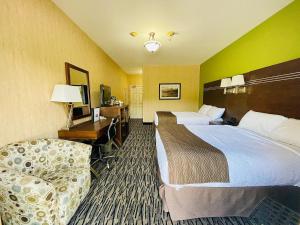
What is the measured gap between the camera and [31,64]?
5.89ft

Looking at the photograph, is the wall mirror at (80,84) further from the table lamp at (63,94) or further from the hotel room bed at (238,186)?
the hotel room bed at (238,186)

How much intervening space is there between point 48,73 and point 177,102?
204 inches

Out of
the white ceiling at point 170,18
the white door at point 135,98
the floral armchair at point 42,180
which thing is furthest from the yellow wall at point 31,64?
the white door at point 135,98

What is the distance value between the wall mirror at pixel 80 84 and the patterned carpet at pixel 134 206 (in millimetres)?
1285

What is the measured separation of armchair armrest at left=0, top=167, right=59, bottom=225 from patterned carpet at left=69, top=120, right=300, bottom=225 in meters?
0.49

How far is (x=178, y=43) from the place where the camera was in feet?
12.2

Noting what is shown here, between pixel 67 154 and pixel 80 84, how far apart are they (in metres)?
1.64

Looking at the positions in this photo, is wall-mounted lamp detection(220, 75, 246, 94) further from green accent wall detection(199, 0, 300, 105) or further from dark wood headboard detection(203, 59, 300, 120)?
green accent wall detection(199, 0, 300, 105)

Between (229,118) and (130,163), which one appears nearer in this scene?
(130,163)

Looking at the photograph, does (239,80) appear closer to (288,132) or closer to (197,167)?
(288,132)

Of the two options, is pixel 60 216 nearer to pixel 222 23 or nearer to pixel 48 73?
pixel 48 73

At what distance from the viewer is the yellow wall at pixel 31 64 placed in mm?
1500

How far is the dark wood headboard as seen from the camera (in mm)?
2055

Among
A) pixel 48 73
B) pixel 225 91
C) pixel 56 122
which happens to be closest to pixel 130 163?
pixel 56 122
